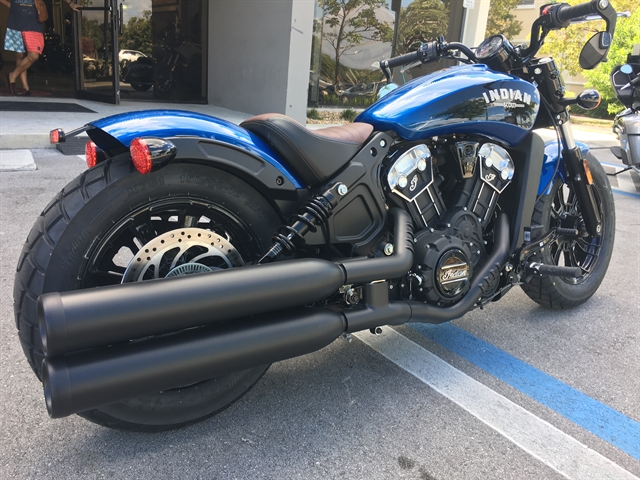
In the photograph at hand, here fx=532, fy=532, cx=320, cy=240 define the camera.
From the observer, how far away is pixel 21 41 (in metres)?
9.46

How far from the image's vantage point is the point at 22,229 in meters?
3.89

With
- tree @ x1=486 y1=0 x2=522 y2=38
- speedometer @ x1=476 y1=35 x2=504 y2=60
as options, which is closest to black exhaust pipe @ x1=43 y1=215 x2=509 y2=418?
speedometer @ x1=476 y1=35 x2=504 y2=60

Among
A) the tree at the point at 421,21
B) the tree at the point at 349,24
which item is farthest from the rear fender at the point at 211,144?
the tree at the point at 421,21

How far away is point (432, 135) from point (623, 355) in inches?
65.1

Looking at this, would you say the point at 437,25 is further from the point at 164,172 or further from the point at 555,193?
the point at 164,172

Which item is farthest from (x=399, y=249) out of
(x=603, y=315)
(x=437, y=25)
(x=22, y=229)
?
(x=437, y=25)

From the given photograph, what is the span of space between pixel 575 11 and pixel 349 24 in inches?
415

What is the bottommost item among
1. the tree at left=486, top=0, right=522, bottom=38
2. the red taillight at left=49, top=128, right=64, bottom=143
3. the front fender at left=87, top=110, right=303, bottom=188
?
the red taillight at left=49, top=128, right=64, bottom=143

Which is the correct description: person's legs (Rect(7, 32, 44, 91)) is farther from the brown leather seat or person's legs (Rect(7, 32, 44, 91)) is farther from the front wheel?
the front wheel

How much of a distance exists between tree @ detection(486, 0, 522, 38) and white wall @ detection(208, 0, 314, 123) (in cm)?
2105

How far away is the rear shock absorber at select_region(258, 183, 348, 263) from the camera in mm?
1930

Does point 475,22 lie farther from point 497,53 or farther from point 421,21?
point 497,53

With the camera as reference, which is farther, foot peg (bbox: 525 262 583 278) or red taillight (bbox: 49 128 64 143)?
foot peg (bbox: 525 262 583 278)

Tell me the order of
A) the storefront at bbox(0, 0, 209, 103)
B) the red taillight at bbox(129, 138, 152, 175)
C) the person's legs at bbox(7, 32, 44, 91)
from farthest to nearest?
the storefront at bbox(0, 0, 209, 103), the person's legs at bbox(7, 32, 44, 91), the red taillight at bbox(129, 138, 152, 175)
